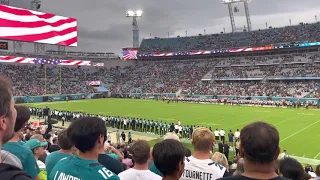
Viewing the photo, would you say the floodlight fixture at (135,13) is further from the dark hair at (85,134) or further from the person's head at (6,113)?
the person's head at (6,113)

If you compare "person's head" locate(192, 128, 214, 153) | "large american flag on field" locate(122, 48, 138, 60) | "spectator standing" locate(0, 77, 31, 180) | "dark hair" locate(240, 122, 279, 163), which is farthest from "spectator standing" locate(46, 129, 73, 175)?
"large american flag on field" locate(122, 48, 138, 60)

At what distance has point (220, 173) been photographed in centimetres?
350

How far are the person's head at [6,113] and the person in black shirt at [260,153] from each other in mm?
1519

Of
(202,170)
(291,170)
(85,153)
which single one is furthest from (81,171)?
(291,170)

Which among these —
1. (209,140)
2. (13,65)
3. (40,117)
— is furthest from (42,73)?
(209,140)

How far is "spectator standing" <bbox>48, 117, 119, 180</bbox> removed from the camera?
8.61 feet

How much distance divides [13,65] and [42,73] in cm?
572

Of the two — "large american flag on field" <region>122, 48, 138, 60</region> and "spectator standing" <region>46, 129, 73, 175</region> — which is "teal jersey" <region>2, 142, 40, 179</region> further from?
"large american flag on field" <region>122, 48, 138, 60</region>

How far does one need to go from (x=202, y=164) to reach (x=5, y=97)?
2.47 m

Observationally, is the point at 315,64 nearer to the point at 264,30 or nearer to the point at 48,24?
the point at 264,30

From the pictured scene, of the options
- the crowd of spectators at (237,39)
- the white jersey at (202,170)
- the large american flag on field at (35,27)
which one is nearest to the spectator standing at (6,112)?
the white jersey at (202,170)

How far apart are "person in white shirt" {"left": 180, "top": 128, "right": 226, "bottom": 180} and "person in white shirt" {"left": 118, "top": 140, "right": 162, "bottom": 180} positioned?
1.59ft

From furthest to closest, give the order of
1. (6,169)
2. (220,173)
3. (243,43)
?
Answer: (243,43) → (220,173) → (6,169)

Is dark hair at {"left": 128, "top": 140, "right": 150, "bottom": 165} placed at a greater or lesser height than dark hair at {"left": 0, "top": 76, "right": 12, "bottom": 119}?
lesser
